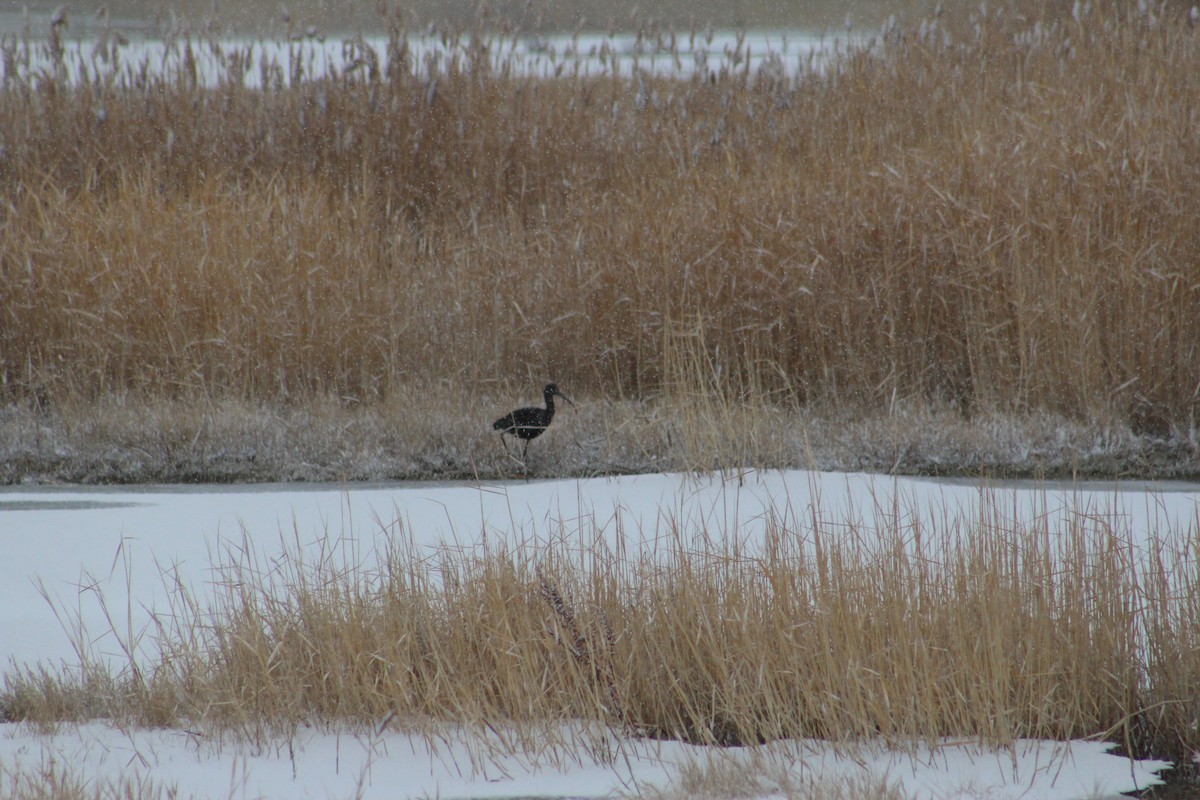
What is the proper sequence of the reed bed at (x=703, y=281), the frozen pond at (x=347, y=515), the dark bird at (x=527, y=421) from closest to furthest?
the frozen pond at (x=347, y=515) → the dark bird at (x=527, y=421) → the reed bed at (x=703, y=281)

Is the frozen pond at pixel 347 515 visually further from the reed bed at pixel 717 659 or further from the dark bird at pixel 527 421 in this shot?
the reed bed at pixel 717 659

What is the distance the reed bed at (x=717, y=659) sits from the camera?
9.98ft

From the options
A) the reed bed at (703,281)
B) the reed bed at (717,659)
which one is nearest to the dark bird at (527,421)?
the reed bed at (703,281)

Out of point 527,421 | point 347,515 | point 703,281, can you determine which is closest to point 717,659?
point 527,421

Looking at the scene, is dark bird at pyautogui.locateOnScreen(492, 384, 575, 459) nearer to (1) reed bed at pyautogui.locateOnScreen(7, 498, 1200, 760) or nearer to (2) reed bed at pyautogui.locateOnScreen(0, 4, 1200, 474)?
(2) reed bed at pyautogui.locateOnScreen(0, 4, 1200, 474)

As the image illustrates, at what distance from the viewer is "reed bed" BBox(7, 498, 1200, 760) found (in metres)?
3.04

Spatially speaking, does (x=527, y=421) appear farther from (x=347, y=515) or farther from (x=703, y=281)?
(x=703, y=281)

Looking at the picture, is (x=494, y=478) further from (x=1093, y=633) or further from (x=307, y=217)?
(x=1093, y=633)

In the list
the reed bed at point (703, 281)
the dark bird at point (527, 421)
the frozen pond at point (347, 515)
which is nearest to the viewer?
the frozen pond at point (347, 515)

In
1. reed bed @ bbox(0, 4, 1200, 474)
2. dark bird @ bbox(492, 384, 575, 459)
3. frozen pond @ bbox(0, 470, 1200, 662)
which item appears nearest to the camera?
frozen pond @ bbox(0, 470, 1200, 662)

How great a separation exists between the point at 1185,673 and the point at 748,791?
135 centimetres

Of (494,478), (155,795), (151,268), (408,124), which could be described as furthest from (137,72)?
(155,795)

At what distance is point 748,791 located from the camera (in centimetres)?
277

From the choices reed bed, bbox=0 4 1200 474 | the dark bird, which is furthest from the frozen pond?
reed bed, bbox=0 4 1200 474
